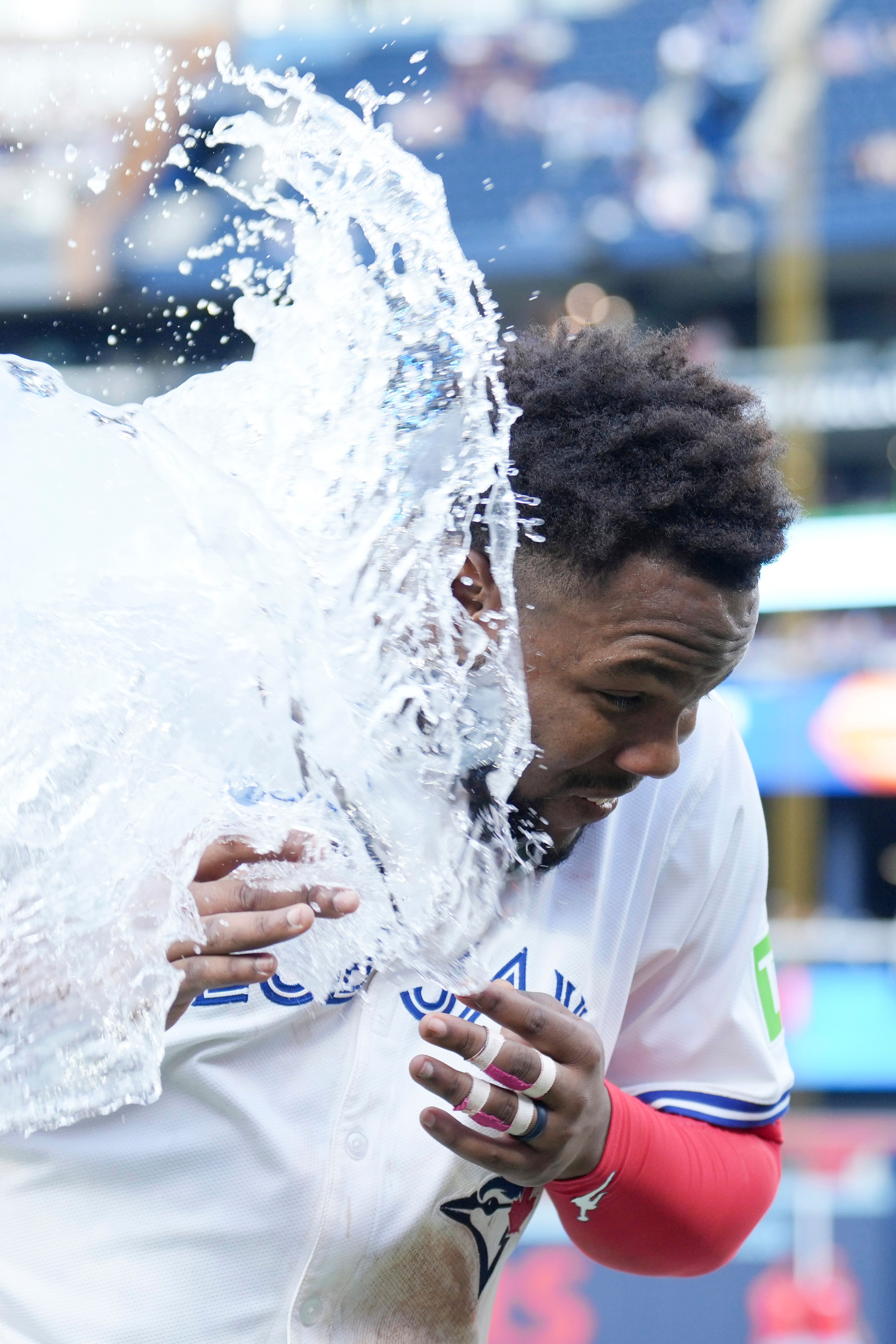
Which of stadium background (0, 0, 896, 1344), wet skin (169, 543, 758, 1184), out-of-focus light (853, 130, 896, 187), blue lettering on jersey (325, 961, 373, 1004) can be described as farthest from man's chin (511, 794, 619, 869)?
out-of-focus light (853, 130, 896, 187)

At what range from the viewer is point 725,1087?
5.77 feet

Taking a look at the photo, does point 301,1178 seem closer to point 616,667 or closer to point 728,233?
point 616,667

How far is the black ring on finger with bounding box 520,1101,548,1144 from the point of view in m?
1.32

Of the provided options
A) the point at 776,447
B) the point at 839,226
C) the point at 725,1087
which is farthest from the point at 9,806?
the point at 839,226

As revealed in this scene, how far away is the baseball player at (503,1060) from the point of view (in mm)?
1396

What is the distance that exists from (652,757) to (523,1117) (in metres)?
0.39

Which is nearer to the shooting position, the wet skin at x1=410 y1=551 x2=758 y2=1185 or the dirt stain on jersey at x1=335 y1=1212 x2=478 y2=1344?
the wet skin at x1=410 y1=551 x2=758 y2=1185

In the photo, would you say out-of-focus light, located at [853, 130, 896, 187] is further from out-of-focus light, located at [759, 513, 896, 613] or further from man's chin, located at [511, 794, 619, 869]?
man's chin, located at [511, 794, 619, 869]

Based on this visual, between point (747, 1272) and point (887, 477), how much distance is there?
24.3ft

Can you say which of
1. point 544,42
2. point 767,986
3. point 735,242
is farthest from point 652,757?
point 544,42

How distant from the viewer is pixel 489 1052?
1.24 m

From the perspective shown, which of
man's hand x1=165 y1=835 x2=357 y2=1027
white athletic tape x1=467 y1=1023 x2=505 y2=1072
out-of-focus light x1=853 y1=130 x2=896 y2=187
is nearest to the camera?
man's hand x1=165 y1=835 x2=357 y2=1027

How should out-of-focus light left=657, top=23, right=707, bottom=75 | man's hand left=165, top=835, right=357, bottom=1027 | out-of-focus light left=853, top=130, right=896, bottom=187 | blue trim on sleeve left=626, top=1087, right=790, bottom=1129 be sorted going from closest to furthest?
man's hand left=165, top=835, right=357, bottom=1027 < blue trim on sleeve left=626, top=1087, right=790, bottom=1129 < out-of-focus light left=853, top=130, right=896, bottom=187 < out-of-focus light left=657, top=23, right=707, bottom=75

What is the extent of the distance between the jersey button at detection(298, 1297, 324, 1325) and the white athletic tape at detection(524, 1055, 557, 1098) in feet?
1.25
